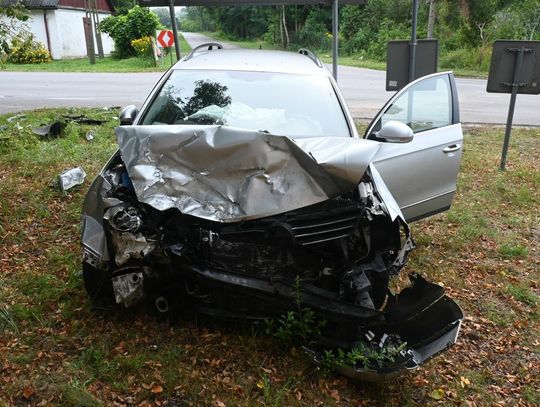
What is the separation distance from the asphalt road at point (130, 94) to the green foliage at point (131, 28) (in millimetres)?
8073

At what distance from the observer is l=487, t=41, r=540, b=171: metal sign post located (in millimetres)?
6473

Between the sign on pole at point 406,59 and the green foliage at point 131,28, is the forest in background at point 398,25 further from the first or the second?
the sign on pole at point 406,59

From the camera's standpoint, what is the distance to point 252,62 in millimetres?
4535

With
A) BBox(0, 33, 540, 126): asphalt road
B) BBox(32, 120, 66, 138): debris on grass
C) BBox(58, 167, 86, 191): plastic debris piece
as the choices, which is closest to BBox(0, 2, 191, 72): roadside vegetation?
BBox(0, 33, 540, 126): asphalt road

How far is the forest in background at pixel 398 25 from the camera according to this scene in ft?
74.0

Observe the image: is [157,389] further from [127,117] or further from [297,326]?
[127,117]

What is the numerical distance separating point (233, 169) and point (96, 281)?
1.14 metres

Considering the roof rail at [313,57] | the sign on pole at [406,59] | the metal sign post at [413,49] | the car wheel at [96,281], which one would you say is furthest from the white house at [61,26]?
the car wheel at [96,281]

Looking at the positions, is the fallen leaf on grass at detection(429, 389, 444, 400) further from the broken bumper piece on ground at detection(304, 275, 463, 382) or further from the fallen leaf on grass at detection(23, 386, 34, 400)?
the fallen leaf on grass at detection(23, 386, 34, 400)

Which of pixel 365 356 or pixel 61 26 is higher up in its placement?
pixel 61 26

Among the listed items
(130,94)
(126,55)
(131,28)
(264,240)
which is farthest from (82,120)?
(126,55)

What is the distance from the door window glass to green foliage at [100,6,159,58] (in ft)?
81.8

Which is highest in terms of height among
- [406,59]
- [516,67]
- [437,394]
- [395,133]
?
[406,59]

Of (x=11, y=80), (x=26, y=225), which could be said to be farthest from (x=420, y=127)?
(x=11, y=80)
